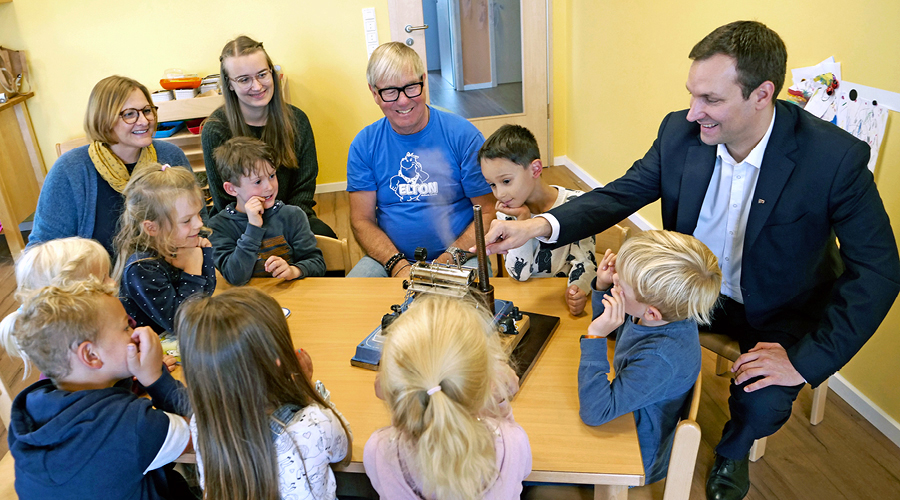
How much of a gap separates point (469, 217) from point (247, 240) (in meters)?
0.93

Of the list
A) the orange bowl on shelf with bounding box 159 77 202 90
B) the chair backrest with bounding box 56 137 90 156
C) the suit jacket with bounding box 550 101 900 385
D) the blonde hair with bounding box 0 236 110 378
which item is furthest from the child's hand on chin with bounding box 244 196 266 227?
the chair backrest with bounding box 56 137 90 156

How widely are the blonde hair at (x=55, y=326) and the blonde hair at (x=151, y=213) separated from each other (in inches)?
22.0

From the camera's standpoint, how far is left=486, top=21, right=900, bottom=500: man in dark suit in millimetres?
1670

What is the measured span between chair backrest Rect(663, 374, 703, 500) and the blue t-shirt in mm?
1395

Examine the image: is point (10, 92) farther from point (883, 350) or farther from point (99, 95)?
point (883, 350)

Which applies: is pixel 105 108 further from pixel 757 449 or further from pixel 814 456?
pixel 814 456

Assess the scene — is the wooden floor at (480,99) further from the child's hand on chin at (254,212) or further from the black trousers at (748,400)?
the black trousers at (748,400)

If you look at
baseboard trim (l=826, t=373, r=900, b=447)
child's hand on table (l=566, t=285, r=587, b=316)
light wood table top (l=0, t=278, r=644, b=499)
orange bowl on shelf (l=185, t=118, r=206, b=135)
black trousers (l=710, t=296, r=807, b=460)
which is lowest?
baseboard trim (l=826, t=373, r=900, b=447)

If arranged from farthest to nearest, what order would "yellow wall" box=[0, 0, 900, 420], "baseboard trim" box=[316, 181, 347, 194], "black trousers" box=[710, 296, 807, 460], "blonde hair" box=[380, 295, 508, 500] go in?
"baseboard trim" box=[316, 181, 347, 194], "yellow wall" box=[0, 0, 900, 420], "black trousers" box=[710, 296, 807, 460], "blonde hair" box=[380, 295, 508, 500]

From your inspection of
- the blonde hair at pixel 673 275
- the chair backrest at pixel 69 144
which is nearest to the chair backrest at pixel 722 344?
the blonde hair at pixel 673 275

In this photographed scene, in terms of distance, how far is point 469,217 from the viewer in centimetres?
263

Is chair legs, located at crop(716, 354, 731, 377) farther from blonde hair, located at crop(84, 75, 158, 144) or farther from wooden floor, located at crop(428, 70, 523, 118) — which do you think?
wooden floor, located at crop(428, 70, 523, 118)

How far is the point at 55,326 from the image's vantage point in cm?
131

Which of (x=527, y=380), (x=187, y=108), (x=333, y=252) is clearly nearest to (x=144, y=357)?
(x=527, y=380)
